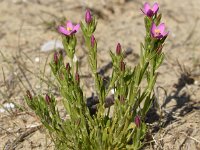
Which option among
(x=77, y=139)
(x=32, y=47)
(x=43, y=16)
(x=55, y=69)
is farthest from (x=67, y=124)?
(x=43, y=16)

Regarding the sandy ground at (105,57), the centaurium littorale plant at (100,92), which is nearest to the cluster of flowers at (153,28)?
the centaurium littorale plant at (100,92)

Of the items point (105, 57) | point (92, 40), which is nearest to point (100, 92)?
point (92, 40)

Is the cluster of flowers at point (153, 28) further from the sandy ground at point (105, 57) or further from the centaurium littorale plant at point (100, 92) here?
the sandy ground at point (105, 57)

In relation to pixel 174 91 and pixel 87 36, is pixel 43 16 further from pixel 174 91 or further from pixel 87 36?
pixel 87 36

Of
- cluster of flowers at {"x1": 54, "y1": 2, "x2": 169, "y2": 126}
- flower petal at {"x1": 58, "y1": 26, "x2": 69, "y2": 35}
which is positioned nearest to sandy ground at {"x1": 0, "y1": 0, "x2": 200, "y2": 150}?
cluster of flowers at {"x1": 54, "y1": 2, "x2": 169, "y2": 126}

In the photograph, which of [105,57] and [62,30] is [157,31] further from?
[105,57]
